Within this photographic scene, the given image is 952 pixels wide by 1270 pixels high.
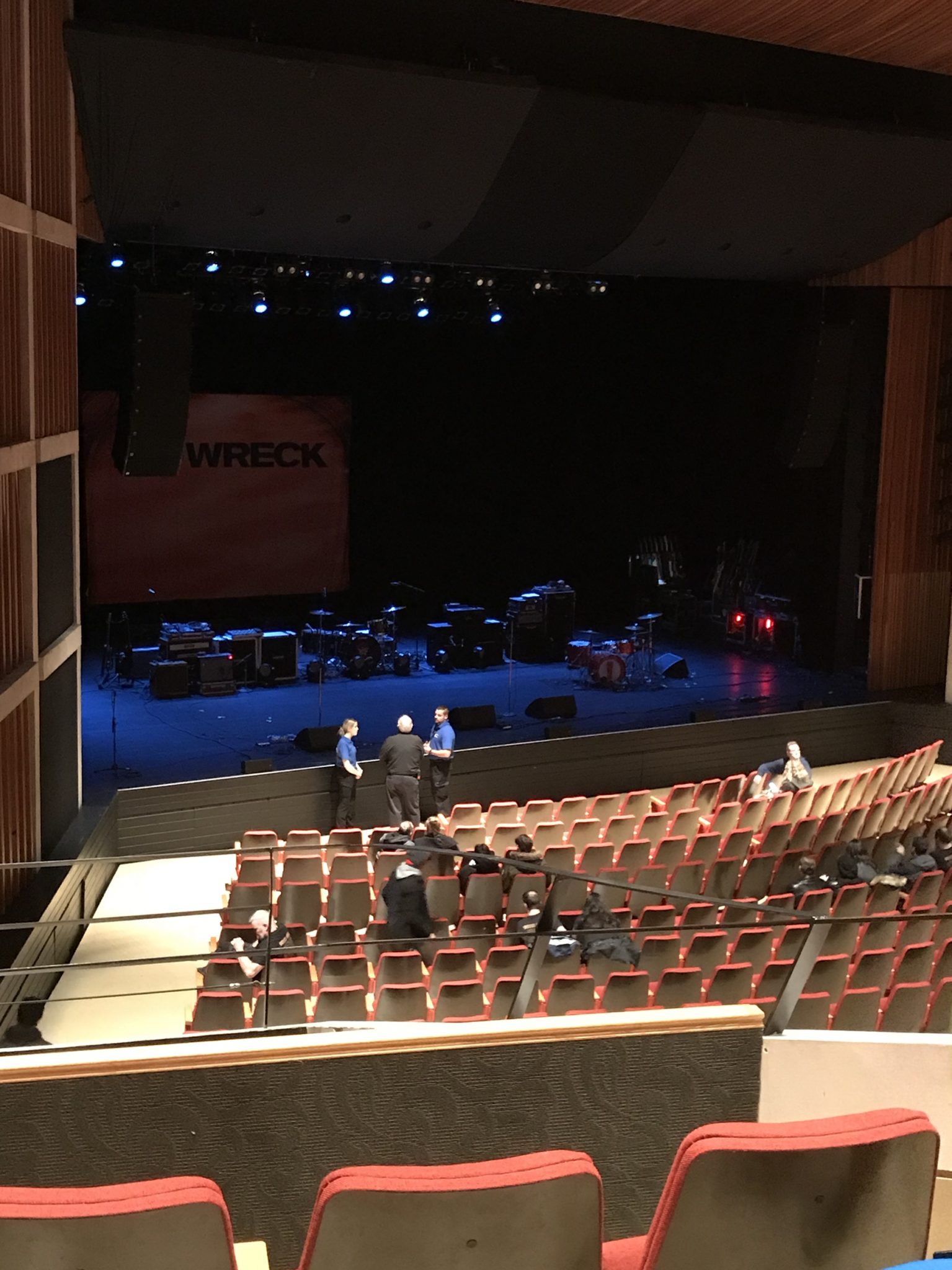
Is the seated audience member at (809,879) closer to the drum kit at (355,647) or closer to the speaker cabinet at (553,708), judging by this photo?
the speaker cabinet at (553,708)

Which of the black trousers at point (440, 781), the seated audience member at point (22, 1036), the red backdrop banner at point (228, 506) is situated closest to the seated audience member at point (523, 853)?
the seated audience member at point (22, 1036)

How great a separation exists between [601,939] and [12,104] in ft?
20.7

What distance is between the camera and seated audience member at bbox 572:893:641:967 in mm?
7059

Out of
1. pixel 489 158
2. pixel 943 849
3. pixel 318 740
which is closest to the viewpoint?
pixel 943 849

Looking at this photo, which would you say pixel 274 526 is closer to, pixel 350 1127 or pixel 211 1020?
pixel 211 1020

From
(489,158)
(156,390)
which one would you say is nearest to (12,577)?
(156,390)

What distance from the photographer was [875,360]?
15.5 meters

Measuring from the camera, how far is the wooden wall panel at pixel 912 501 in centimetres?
1545

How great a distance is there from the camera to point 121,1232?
6.52 feet

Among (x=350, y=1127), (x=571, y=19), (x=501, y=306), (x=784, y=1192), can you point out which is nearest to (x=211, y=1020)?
(x=350, y=1127)

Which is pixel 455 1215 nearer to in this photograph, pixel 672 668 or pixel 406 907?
pixel 406 907

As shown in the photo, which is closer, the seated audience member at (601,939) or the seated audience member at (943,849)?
the seated audience member at (601,939)

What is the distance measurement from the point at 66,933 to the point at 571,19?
25.5 ft

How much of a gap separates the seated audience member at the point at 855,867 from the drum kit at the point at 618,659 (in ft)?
21.5
